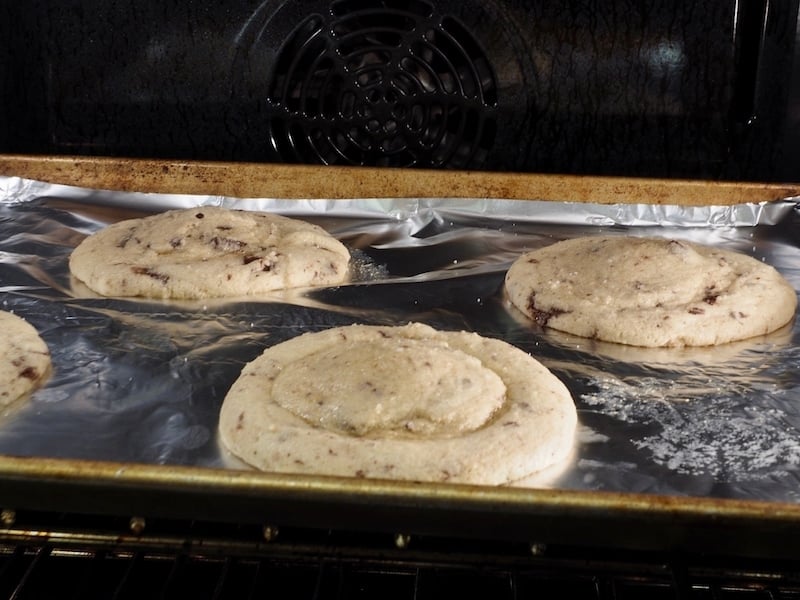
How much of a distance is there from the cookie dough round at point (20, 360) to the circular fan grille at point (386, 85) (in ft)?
2.84

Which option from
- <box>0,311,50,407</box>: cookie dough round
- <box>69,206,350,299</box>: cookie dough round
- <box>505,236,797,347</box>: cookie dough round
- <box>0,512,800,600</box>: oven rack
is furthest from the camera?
<box>69,206,350,299</box>: cookie dough round

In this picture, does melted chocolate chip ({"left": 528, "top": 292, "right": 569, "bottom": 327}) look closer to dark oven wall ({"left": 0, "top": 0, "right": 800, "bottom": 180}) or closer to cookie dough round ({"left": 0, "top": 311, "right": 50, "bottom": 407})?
dark oven wall ({"left": 0, "top": 0, "right": 800, "bottom": 180})

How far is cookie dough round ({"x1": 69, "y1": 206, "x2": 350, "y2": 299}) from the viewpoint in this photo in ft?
7.36

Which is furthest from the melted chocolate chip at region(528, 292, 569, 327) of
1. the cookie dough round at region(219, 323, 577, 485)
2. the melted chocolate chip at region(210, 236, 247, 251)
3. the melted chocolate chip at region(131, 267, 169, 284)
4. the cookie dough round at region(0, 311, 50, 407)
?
the cookie dough round at region(0, 311, 50, 407)

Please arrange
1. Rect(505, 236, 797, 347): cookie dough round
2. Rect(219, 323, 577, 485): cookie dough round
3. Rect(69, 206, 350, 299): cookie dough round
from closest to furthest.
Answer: Rect(219, 323, 577, 485): cookie dough round
Rect(505, 236, 797, 347): cookie dough round
Rect(69, 206, 350, 299): cookie dough round

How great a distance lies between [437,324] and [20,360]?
82 cm

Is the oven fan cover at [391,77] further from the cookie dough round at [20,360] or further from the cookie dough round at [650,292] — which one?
the cookie dough round at [20,360]

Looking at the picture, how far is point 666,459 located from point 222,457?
70 cm

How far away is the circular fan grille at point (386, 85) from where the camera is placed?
97.5 inches

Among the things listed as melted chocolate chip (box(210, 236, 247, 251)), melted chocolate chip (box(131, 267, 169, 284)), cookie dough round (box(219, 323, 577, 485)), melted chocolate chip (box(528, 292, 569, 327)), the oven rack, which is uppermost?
melted chocolate chip (box(210, 236, 247, 251))

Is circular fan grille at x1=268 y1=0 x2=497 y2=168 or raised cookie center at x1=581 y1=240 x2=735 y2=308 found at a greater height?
circular fan grille at x1=268 y1=0 x2=497 y2=168

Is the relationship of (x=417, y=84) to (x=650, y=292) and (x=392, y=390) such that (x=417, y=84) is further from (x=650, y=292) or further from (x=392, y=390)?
(x=392, y=390)

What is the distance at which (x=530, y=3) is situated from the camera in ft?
7.93

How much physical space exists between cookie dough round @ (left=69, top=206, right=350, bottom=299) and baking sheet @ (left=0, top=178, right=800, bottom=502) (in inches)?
1.7
